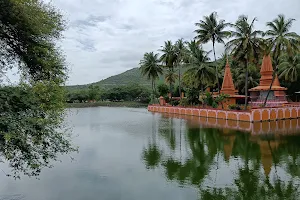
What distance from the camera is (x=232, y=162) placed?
1162 cm

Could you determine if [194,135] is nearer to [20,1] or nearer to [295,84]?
[20,1]

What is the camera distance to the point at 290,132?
18828mm

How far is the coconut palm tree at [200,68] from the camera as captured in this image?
117ft

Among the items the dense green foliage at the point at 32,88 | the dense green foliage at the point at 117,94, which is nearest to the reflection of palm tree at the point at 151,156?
the dense green foliage at the point at 32,88

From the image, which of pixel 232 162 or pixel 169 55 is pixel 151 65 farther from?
pixel 232 162

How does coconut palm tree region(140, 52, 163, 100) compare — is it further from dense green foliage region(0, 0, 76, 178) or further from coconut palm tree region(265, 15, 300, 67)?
dense green foliage region(0, 0, 76, 178)

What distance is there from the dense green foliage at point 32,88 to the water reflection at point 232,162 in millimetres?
4454

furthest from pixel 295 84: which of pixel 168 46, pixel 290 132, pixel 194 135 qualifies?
pixel 194 135

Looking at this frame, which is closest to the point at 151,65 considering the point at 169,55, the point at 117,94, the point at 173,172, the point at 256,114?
the point at 169,55

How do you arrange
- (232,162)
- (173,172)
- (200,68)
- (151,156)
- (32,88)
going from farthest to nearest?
(200,68) < (151,156) < (232,162) < (173,172) < (32,88)

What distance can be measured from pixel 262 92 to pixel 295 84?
12171mm

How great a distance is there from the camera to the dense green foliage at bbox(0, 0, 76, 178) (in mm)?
5824

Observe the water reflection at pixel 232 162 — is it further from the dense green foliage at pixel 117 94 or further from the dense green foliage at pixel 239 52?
the dense green foliage at pixel 117 94

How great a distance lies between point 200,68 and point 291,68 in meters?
13.5
